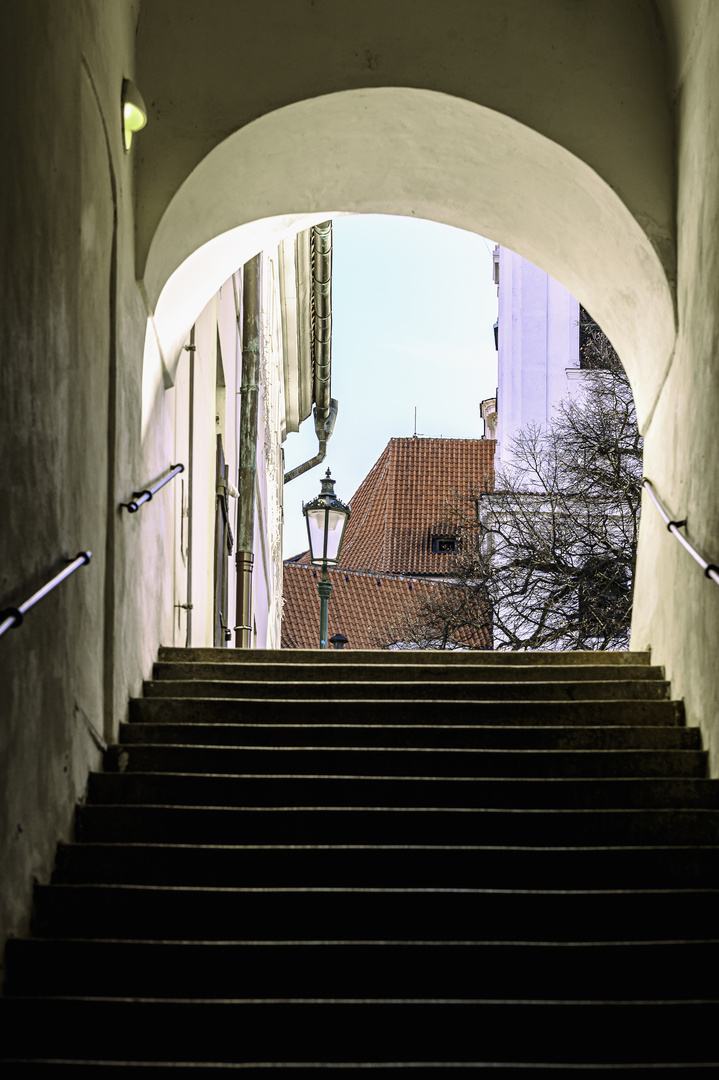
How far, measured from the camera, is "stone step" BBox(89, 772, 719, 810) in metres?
6.03

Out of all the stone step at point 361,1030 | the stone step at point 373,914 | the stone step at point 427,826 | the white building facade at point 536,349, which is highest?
the white building facade at point 536,349

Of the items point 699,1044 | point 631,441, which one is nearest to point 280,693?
point 699,1044

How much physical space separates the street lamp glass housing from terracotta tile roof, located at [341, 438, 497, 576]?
28.0m

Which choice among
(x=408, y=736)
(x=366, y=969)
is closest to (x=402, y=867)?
(x=366, y=969)

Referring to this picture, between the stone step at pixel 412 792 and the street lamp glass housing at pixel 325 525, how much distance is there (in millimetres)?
6486

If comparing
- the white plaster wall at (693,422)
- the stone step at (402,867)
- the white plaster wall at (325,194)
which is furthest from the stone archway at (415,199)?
the stone step at (402,867)

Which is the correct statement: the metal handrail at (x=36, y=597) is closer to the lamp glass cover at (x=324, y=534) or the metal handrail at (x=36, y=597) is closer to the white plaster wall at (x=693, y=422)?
the white plaster wall at (x=693, y=422)

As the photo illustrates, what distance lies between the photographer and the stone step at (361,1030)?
→ 4242 millimetres

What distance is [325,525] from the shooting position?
41.1 feet

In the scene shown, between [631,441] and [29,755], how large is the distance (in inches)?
607

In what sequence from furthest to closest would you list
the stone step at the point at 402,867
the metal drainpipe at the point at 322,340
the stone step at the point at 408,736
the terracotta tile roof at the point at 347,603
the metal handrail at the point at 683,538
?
the terracotta tile roof at the point at 347,603 < the metal drainpipe at the point at 322,340 < the stone step at the point at 408,736 < the metal handrail at the point at 683,538 < the stone step at the point at 402,867

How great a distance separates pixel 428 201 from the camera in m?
10.1

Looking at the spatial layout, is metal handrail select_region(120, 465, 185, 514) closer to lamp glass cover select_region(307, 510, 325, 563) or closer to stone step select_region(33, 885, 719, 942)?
stone step select_region(33, 885, 719, 942)

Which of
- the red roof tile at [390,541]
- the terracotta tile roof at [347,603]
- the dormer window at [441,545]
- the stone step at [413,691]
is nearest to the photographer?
the stone step at [413,691]
